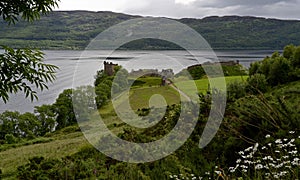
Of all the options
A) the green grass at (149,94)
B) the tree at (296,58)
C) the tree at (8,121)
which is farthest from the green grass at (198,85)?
the tree at (8,121)

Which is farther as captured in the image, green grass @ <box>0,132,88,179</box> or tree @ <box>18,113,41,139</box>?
tree @ <box>18,113,41,139</box>

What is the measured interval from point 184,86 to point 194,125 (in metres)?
8.86

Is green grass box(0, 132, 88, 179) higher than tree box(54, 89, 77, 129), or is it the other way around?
green grass box(0, 132, 88, 179)

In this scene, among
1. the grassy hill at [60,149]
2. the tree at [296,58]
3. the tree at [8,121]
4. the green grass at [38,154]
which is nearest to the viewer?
the grassy hill at [60,149]

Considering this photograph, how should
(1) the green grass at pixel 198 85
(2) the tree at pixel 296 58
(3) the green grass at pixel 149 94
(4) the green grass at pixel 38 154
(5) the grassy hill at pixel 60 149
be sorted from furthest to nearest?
(2) the tree at pixel 296 58
(3) the green grass at pixel 149 94
(1) the green grass at pixel 198 85
(4) the green grass at pixel 38 154
(5) the grassy hill at pixel 60 149

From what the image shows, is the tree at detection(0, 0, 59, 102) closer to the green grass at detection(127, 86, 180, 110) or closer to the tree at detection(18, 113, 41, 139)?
the green grass at detection(127, 86, 180, 110)

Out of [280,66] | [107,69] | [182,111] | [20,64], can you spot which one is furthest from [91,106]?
[20,64]

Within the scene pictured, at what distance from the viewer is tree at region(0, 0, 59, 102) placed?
4918 millimetres

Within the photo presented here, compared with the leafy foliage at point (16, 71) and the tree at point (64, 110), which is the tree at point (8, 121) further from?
the leafy foliage at point (16, 71)

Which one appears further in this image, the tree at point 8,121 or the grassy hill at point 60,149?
Result: the tree at point 8,121

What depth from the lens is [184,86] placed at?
58.6ft

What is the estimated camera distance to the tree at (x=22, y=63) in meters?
4.92

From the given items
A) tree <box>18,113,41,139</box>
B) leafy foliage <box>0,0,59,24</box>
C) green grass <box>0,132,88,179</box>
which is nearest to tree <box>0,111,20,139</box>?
tree <box>18,113,41,139</box>

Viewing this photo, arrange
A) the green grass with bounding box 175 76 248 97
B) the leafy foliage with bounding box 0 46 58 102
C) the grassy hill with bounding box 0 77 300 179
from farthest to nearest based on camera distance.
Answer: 1. the green grass with bounding box 175 76 248 97
2. the grassy hill with bounding box 0 77 300 179
3. the leafy foliage with bounding box 0 46 58 102
